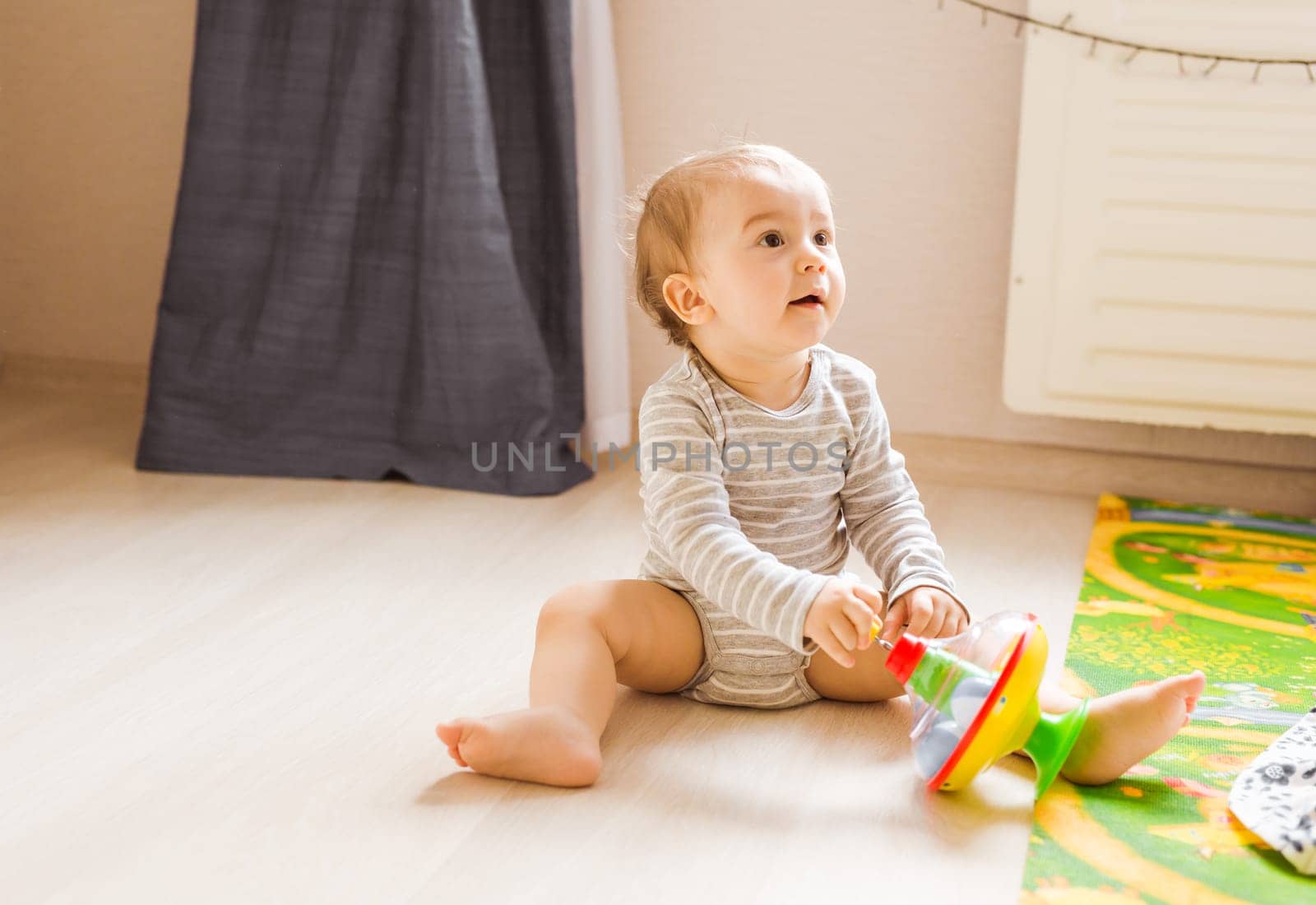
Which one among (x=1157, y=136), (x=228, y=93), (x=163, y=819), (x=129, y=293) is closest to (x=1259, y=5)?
(x=1157, y=136)

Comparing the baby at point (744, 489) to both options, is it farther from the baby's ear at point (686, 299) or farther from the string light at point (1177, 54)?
the string light at point (1177, 54)

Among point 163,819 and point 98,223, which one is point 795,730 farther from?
point 98,223

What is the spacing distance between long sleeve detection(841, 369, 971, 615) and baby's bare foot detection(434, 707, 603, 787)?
0.30 metres

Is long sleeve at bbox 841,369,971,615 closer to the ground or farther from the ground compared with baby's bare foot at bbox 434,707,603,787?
farther from the ground

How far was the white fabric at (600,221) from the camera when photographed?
1.76 m

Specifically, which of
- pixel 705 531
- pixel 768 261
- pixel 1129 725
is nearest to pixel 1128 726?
pixel 1129 725

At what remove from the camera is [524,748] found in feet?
3.38

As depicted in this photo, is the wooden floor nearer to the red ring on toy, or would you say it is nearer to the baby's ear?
the red ring on toy

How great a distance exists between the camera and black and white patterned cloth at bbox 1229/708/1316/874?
0.93 meters

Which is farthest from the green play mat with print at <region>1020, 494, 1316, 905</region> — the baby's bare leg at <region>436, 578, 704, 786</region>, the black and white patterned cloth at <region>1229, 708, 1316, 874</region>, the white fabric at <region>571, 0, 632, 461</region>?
the white fabric at <region>571, 0, 632, 461</region>

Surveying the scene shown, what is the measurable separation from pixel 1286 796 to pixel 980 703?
217mm

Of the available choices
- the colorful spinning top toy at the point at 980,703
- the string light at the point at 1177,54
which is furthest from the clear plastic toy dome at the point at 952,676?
the string light at the point at 1177,54

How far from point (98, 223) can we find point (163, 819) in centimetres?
132

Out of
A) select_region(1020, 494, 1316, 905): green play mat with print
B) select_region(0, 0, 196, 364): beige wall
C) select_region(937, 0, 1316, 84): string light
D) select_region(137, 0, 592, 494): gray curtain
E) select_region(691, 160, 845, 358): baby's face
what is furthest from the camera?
select_region(0, 0, 196, 364): beige wall
